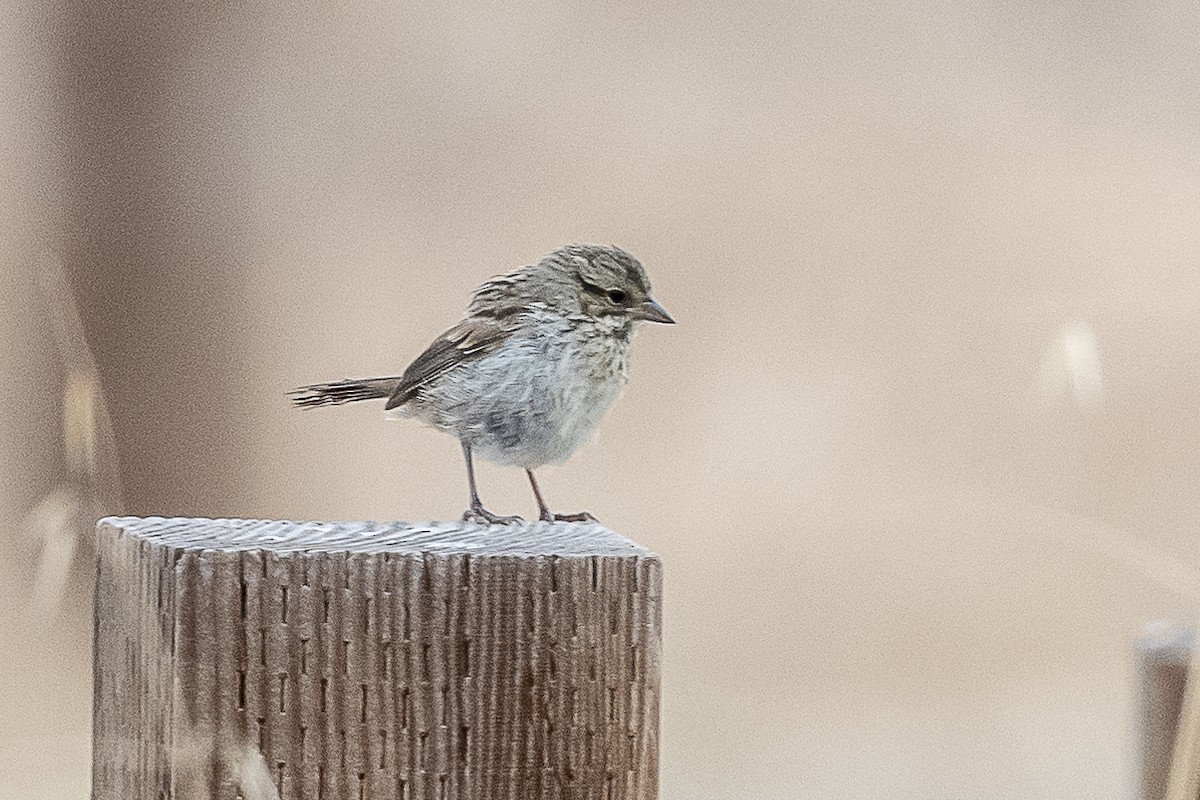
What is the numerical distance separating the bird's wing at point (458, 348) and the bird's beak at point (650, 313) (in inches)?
9.1

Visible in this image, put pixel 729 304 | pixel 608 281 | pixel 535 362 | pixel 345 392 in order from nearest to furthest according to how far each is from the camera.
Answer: pixel 535 362
pixel 608 281
pixel 345 392
pixel 729 304

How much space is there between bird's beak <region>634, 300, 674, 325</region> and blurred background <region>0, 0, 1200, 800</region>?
6.40 feet

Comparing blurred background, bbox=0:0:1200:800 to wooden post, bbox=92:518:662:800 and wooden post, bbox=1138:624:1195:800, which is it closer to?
wooden post, bbox=1138:624:1195:800

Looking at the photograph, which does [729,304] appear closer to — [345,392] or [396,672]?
[345,392]

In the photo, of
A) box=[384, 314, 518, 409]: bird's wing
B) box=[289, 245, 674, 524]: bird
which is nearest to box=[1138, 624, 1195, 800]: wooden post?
box=[289, 245, 674, 524]: bird

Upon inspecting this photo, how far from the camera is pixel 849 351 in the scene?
5.94 metres

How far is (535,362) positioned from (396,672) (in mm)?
1467

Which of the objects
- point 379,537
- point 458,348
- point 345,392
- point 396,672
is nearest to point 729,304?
point 345,392

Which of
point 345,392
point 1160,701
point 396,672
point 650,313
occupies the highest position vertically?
point 650,313

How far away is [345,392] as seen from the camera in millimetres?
3125

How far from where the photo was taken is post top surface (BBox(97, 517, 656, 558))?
1.39 meters

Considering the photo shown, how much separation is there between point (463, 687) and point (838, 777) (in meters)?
4.04

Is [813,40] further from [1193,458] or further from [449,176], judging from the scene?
[1193,458]

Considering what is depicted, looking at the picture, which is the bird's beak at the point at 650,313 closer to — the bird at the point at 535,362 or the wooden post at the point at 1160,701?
the bird at the point at 535,362
